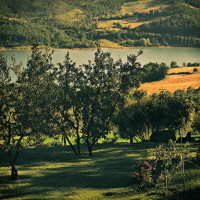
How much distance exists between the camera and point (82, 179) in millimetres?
30703

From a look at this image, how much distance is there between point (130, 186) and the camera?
2722cm

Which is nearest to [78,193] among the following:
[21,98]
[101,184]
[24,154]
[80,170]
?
[101,184]

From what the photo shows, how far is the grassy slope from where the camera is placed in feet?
468

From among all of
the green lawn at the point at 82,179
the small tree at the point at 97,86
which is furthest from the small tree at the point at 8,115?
the small tree at the point at 97,86

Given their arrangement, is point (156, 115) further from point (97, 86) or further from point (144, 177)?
point (144, 177)

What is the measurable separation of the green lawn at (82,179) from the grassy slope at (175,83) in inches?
4049

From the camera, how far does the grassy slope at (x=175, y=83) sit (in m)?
143

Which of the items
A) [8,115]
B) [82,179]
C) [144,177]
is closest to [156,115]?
[82,179]

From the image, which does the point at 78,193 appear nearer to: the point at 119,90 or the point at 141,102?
the point at 119,90

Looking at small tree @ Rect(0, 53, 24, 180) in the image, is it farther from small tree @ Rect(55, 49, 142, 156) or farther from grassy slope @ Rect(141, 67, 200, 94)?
grassy slope @ Rect(141, 67, 200, 94)

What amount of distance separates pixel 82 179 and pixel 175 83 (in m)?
127

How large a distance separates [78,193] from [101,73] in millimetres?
19018

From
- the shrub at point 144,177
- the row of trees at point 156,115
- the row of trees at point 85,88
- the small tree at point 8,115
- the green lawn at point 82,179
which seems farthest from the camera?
the row of trees at point 156,115

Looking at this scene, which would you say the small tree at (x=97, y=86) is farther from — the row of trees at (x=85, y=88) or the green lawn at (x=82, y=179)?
the green lawn at (x=82, y=179)
